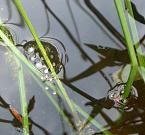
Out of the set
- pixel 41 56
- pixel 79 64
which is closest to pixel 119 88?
pixel 79 64

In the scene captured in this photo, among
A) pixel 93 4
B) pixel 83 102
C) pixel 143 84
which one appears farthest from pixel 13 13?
pixel 143 84

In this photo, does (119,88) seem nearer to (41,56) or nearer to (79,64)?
(79,64)

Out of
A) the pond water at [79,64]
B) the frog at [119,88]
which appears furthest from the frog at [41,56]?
the frog at [119,88]

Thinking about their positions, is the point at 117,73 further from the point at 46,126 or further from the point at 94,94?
the point at 46,126

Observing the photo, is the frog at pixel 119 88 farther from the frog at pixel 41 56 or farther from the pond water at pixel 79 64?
the frog at pixel 41 56

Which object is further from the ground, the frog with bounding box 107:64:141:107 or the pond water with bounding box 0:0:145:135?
the pond water with bounding box 0:0:145:135

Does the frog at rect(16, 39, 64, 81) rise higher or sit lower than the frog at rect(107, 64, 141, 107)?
higher

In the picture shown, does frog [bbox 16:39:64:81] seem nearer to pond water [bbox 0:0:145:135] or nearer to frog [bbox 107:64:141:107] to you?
pond water [bbox 0:0:145:135]

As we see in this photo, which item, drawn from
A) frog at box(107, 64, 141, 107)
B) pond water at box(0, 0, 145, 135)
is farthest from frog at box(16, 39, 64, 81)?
frog at box(107, 64, 141, 107)
